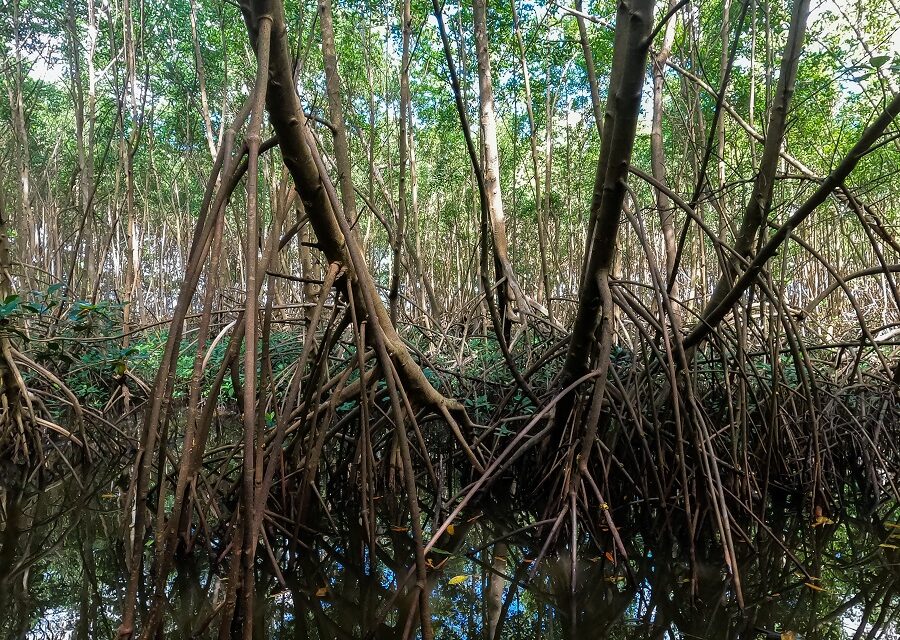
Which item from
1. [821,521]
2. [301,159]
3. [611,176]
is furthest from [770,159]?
[301,159]

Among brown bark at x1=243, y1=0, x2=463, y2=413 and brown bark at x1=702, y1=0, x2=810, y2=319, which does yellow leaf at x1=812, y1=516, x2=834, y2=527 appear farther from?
brown bark at x1=243, y1=0, x2=463, y2=413

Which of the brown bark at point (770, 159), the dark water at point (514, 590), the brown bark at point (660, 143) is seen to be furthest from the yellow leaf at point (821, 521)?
the brown bark at point (660, 143)

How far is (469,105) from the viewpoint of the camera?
9.10 m

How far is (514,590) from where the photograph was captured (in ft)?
6.63

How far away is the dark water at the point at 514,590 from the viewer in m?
1.74

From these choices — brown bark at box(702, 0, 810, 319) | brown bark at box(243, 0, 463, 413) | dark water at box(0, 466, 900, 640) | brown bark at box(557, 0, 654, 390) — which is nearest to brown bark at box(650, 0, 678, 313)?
brown bark at box(702, 0, 810, 319)

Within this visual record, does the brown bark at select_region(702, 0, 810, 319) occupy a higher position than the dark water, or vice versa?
the brown bark at select_region(702, 0, 810, 319)

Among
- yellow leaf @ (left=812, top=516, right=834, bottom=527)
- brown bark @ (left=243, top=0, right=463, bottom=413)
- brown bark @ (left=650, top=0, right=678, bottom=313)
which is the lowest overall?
yellow leaf @ (left=812, top=516, right=834, bottom=527)

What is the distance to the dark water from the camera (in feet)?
5.72

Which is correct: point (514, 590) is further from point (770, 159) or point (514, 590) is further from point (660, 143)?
point (660, 143)

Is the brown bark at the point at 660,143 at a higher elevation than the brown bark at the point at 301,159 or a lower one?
higher

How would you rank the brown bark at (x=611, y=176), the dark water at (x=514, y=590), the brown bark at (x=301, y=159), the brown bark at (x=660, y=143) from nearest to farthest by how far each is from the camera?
the brown bark at (x=301, y=159) → the brown bark at (x=611, y=176) → the dark water at (x=514, y=590) → the brown bark at (x=660, y=143)

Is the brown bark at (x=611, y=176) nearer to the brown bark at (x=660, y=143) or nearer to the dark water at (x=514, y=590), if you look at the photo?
the dark water at (x=514, y=590)

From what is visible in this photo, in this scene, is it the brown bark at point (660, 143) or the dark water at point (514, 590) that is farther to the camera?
the brown bark at point (660, 143)
